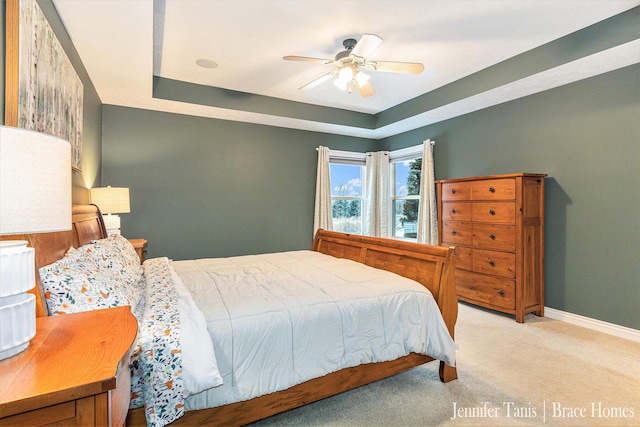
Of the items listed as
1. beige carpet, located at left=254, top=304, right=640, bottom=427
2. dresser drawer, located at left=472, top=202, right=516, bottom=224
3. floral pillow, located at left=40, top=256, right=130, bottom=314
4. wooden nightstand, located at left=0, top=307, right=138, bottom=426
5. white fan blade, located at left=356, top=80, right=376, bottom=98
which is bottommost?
beige carpet, located at left=254, top=304, right=640, bottom=427

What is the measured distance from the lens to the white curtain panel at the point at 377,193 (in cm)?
552

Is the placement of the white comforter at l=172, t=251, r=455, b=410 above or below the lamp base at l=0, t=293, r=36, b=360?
below

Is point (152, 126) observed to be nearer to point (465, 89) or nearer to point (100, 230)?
point (100, 230)

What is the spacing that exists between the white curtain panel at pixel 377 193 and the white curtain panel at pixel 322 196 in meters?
0.85

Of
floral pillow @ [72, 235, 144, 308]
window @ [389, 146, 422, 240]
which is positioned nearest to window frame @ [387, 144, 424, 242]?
window @ [389, 146, 422, 240]

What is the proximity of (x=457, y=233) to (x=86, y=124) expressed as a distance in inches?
161

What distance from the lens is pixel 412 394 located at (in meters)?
2.01

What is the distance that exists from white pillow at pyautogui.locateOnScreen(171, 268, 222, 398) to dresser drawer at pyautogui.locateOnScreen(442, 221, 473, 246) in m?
3.21

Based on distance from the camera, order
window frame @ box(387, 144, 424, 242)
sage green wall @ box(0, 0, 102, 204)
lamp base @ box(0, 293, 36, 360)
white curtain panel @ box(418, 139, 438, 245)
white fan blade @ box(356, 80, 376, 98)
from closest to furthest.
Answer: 1. lamp base @ box(0, 293, 36, 360)
2. sage green wall @ box(0, 0, 102, 204)
3. white fan blade @ box(356, 80, 376, 98)
4. white curtain panel @ box(418, 139, 438, 245)
5. window frame @ box(387, 144, 424, 242)

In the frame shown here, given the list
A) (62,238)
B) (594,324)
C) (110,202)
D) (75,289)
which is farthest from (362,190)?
(75,289)

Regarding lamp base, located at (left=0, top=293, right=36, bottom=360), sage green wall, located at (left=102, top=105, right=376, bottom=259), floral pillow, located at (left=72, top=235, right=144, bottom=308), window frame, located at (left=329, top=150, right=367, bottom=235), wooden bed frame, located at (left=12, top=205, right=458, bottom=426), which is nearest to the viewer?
lamp base, located at (left=0, top=293, right=36, bottom=360)

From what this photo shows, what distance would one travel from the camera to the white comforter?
1.50 metres

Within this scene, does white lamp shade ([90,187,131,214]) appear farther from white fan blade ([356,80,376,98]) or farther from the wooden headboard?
white fan blade ([356,80,376,98])

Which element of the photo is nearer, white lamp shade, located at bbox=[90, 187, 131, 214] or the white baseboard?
the white baseboard
